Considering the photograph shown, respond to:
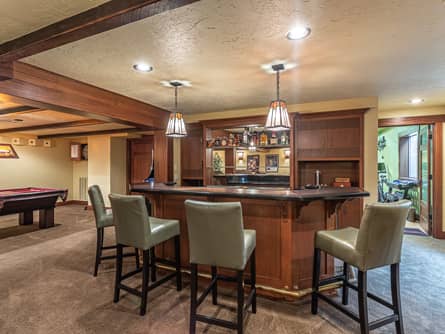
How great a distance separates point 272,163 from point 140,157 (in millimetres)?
3768

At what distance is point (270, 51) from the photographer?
7.50 feet

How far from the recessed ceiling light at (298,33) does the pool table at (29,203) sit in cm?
491

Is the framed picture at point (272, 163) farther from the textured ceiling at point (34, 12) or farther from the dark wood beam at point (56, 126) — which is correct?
the textured ceiling at point (34, 12)

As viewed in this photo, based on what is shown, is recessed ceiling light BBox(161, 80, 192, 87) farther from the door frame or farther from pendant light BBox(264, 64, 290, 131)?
the door frame

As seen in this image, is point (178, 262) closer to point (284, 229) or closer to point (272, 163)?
point (284, 229)

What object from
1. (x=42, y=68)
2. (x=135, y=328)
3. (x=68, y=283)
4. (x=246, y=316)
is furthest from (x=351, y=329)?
(x=42, y=68)

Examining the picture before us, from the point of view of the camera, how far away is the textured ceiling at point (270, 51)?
5.57 ft

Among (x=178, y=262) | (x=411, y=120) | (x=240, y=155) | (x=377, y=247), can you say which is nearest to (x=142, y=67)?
(x=178, y=262)

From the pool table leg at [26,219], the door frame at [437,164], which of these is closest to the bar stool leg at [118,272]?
the pool table leg at [26,219]

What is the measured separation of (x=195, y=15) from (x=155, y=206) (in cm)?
205

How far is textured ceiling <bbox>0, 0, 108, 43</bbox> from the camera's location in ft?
5.12

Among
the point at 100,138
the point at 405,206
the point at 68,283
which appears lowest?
the point at 68,283

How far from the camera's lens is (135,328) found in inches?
76.5

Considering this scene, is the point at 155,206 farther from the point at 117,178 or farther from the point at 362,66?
the point at 117,178
